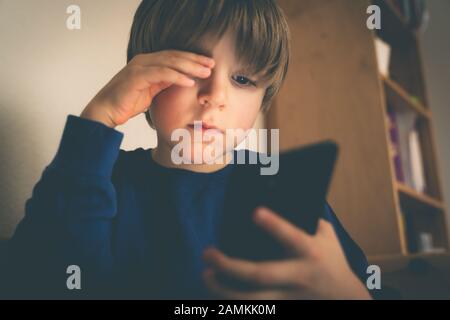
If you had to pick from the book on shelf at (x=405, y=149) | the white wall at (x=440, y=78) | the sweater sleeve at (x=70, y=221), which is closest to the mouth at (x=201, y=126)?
the sweater sleeve at (x=70, y=221)

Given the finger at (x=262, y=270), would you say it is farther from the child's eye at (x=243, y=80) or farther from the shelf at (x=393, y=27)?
the shelf at (x=393, y=27)

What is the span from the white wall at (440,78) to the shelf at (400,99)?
0.12 m

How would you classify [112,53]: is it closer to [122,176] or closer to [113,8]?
[113,8]

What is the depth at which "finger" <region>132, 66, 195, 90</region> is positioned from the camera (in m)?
0.56

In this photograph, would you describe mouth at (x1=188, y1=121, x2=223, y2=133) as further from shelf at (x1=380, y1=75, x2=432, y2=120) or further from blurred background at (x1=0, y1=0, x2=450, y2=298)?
shelf at (x1=380, y1=75, x2=432, y2=120)

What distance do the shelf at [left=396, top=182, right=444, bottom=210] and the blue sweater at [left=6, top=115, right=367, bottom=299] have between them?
57 centimetres

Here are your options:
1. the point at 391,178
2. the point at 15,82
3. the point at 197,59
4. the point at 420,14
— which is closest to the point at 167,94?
the point at 197,59

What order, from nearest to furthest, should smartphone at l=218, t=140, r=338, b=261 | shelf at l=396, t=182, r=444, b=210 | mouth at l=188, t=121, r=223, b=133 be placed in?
smartphone at l=218, t=140, r=338, b=261
mouth at l=188, t=121, r=223, b=133
shelf at l=396, t=182, r=444, b=210

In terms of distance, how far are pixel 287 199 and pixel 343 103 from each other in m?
0.57

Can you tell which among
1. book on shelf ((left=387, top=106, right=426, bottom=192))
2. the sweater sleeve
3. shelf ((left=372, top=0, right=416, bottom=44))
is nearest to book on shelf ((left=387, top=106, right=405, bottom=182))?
book on shelf ((left=387, top=106, right=426, bottom=192))

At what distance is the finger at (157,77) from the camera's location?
565 mm

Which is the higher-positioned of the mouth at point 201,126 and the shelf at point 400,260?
the mouth at point 201,126

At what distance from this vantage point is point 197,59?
0.57 m

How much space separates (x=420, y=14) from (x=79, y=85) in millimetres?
1122
